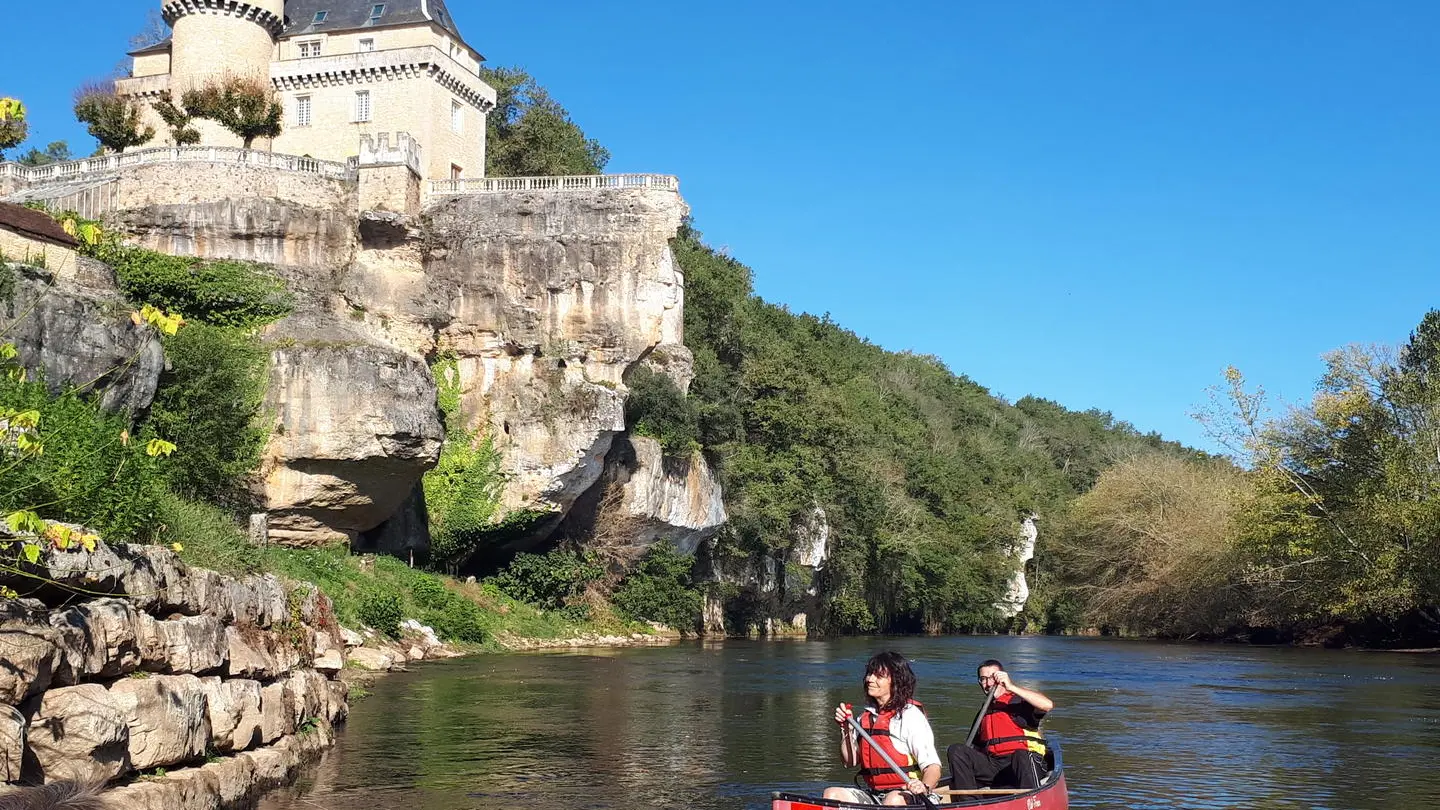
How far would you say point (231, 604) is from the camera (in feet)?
49.4

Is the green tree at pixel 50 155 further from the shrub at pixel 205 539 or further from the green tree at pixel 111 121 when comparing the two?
the shrub at pixel 205 539

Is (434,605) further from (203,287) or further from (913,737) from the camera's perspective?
(913,737)

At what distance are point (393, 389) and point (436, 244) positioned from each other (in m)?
9.12

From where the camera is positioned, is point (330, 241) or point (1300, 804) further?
point (330, 241)

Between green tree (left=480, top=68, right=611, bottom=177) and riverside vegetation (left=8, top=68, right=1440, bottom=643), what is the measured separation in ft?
0.50

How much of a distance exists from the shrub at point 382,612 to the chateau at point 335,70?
20492 millimetres

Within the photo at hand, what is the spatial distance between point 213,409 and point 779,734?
18964 mm

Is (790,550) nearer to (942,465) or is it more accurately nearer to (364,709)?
(942,465)

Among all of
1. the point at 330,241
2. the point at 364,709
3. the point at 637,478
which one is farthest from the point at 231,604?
the point at 637,478

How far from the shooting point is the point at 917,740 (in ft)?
32.4

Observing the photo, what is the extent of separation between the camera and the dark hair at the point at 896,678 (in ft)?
32.2

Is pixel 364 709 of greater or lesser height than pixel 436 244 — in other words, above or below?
below

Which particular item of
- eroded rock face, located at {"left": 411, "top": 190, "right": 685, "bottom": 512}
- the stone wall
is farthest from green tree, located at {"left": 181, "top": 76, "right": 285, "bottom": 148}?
the stone wall

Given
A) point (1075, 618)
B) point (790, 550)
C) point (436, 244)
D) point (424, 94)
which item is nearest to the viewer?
point (436, 244)
